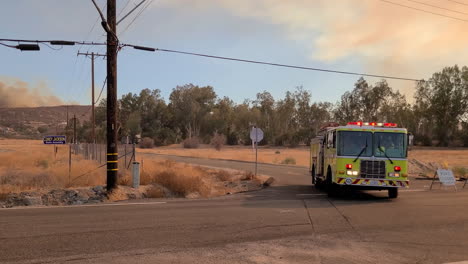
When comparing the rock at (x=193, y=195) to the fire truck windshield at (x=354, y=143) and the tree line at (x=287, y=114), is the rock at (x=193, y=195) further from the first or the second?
the tree line at (x=287, y=114)

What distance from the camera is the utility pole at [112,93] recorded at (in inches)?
608

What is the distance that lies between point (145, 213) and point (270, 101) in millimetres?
113174

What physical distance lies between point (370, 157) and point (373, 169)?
41 centimetres

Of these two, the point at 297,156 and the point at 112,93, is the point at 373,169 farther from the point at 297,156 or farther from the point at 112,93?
the point at 297,156

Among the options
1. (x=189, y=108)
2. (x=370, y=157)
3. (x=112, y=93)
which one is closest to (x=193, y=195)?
(x=112, y=93)

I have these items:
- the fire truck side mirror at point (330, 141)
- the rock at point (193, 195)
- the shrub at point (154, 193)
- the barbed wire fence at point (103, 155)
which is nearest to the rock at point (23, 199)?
the barbed wire fence at point (103, 155)

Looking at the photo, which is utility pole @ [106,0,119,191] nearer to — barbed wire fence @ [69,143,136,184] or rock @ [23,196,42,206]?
rock @ [23,196,42,206]

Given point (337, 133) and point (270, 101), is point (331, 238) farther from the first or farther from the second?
point (270, 101)

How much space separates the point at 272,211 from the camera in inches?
463

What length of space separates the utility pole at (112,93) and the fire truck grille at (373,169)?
8698 mm

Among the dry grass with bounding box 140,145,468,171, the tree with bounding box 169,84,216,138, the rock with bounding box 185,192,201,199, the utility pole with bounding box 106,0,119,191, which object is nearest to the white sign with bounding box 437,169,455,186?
the rock with bounding box 185,192,201,199

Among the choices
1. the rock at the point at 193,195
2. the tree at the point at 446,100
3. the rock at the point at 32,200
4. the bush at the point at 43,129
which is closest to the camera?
the rock at the point at 32,200

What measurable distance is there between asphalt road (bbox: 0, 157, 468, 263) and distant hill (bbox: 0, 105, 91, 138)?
15909cm

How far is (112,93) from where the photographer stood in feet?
50.7
